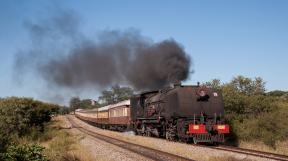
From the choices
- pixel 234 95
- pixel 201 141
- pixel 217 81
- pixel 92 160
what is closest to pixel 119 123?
pixel 217 81

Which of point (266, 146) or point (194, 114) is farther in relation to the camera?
point (194, 114)

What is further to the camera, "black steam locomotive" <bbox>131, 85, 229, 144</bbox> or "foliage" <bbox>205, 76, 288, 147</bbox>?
"foliage" <bbox>205, 76, 288, 147</bbox>

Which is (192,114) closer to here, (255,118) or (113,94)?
(255,118)

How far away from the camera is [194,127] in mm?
19891

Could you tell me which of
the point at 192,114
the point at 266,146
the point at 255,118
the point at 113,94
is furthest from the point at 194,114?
the point at 113,94

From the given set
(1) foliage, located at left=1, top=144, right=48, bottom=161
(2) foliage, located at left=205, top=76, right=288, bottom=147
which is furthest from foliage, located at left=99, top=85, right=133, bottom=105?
(1) foliage, located at left=1, top=144, right=48, bottom=161

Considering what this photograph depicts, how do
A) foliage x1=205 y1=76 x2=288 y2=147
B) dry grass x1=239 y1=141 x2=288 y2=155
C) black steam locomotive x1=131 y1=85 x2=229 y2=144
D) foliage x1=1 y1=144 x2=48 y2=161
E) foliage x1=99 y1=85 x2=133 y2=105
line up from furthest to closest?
foliage x1=99 y1=85 x2=133 y2=105 < foliage x1=205 y1=76 x2=288 y2=147 < black steam locomotive x1=131 y1=85 x2=229 y2=144 < dry grass x1=239 y1=141 x2=288 y2=155 < foliage x1=1 y1=144 x2=48 y2=161

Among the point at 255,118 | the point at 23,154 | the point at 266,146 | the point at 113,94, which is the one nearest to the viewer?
the point at 23,154

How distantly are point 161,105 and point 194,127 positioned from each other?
152 inches

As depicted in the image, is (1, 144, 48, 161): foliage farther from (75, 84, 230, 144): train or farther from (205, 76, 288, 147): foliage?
(205, 76, 288, 147): foliage

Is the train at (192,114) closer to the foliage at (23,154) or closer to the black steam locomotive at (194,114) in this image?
the black steam locomotive at (194,114)

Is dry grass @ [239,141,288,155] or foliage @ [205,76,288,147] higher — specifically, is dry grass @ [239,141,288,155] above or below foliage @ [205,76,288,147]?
below

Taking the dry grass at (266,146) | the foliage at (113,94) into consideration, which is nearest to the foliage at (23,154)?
the dry grass at (266,146)

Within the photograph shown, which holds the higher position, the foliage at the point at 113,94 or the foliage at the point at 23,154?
the foliage at the point at 113,94
